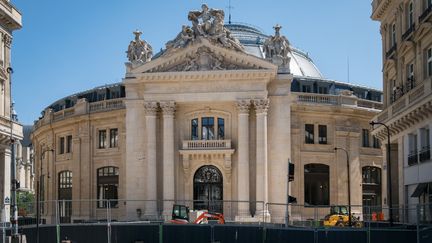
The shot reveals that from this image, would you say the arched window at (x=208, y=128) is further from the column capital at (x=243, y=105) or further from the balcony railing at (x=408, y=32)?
the balcony railing at (x=408, y=32)

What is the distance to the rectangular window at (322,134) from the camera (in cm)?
7300

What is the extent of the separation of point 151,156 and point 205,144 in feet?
15.7

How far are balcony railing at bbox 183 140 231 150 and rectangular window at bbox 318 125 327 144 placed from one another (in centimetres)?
1121

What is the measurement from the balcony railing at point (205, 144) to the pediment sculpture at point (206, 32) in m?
8.06

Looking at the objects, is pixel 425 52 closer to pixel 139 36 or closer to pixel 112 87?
pixel 139 36

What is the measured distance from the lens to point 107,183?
7525 centimetres

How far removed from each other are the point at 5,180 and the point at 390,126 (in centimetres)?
2647

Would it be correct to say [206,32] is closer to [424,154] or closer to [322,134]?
[322,134]

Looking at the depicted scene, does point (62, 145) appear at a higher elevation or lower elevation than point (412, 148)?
higher

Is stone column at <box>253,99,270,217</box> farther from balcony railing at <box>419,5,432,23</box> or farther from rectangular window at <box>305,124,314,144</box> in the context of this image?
balcony railing at <box>419,5,432,23</box>

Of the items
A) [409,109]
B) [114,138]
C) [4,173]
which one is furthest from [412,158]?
[114,138]

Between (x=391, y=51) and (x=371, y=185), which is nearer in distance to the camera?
(x=391, y=51)

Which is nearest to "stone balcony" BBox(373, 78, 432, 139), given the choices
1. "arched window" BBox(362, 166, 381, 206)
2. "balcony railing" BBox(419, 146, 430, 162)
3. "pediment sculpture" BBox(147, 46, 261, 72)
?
"balcony railing" BBox(419, 146, 430, 162)

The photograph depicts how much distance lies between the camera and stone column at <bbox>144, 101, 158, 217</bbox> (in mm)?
65750
